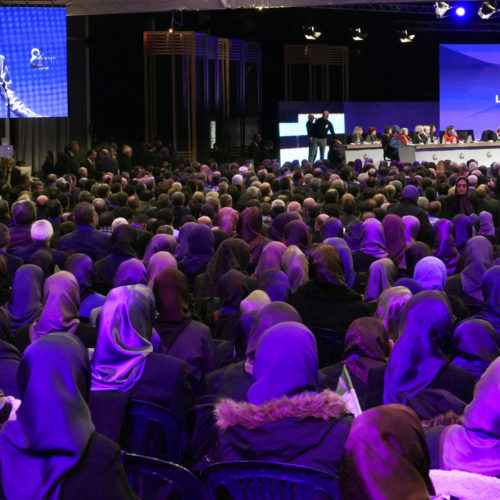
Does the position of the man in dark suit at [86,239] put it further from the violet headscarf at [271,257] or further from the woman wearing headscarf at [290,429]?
the woman wearing headscarf at [290,429]

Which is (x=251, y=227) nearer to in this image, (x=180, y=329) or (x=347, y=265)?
(x=347, y=265)

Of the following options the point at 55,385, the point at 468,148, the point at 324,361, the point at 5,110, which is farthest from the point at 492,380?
the point at 468,148

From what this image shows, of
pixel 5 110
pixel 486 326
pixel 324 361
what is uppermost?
pixel 5 110

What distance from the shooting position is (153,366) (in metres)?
4.01

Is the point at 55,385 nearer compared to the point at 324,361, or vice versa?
the point at 55,385

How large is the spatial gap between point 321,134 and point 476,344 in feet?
50.7

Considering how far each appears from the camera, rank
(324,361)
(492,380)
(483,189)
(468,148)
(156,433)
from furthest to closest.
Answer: (468,148), (483,189), (324,361), (156,433), (492,380)

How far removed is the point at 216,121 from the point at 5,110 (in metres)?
8.78

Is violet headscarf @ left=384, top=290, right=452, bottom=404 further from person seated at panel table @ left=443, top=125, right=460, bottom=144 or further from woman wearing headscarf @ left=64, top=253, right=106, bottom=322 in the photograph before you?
person seated at panel table @ left=443, top=125, right=460, bottom=144

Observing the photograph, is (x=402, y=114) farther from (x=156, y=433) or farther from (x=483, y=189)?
(x=156, y=433)

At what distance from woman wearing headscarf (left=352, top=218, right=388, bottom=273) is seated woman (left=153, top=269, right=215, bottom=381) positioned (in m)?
3.04

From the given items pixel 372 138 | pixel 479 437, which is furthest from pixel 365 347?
pixel 372 138

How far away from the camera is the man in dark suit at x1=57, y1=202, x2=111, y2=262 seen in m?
7.83

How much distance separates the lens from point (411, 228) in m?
8.59
